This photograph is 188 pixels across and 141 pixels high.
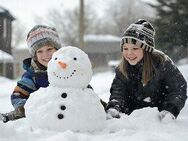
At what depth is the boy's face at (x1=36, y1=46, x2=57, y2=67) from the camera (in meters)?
4.86

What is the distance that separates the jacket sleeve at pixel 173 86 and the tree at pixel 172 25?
12.4m

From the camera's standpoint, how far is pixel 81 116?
3219mm

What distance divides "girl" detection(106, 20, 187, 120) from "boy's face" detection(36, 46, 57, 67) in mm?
791

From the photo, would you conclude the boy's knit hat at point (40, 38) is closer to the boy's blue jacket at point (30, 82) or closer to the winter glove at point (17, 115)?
the boy's blue jacket at point (30, 82)

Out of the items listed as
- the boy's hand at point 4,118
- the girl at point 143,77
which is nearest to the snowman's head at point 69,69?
the boy's hand at point 4,118

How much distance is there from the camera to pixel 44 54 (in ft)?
16.1

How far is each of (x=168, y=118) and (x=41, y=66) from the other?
1.73 m

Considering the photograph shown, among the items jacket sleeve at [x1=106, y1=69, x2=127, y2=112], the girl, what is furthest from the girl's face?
jacket sleeve at [x1=106, y1=69, x2=127, y2=112]

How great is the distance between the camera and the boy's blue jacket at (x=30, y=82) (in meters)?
4.64

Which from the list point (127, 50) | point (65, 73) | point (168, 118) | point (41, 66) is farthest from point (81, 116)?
point (41, 66)

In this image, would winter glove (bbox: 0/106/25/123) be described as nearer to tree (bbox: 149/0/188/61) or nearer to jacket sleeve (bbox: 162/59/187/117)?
jacket sleeve (bbox: 162/59/187/117)

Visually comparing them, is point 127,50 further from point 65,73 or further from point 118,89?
point 65,73

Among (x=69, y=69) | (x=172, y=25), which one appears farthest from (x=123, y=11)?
(x=69, y=69)

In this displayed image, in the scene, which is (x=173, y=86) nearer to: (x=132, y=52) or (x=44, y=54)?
(x=132, y=52)
